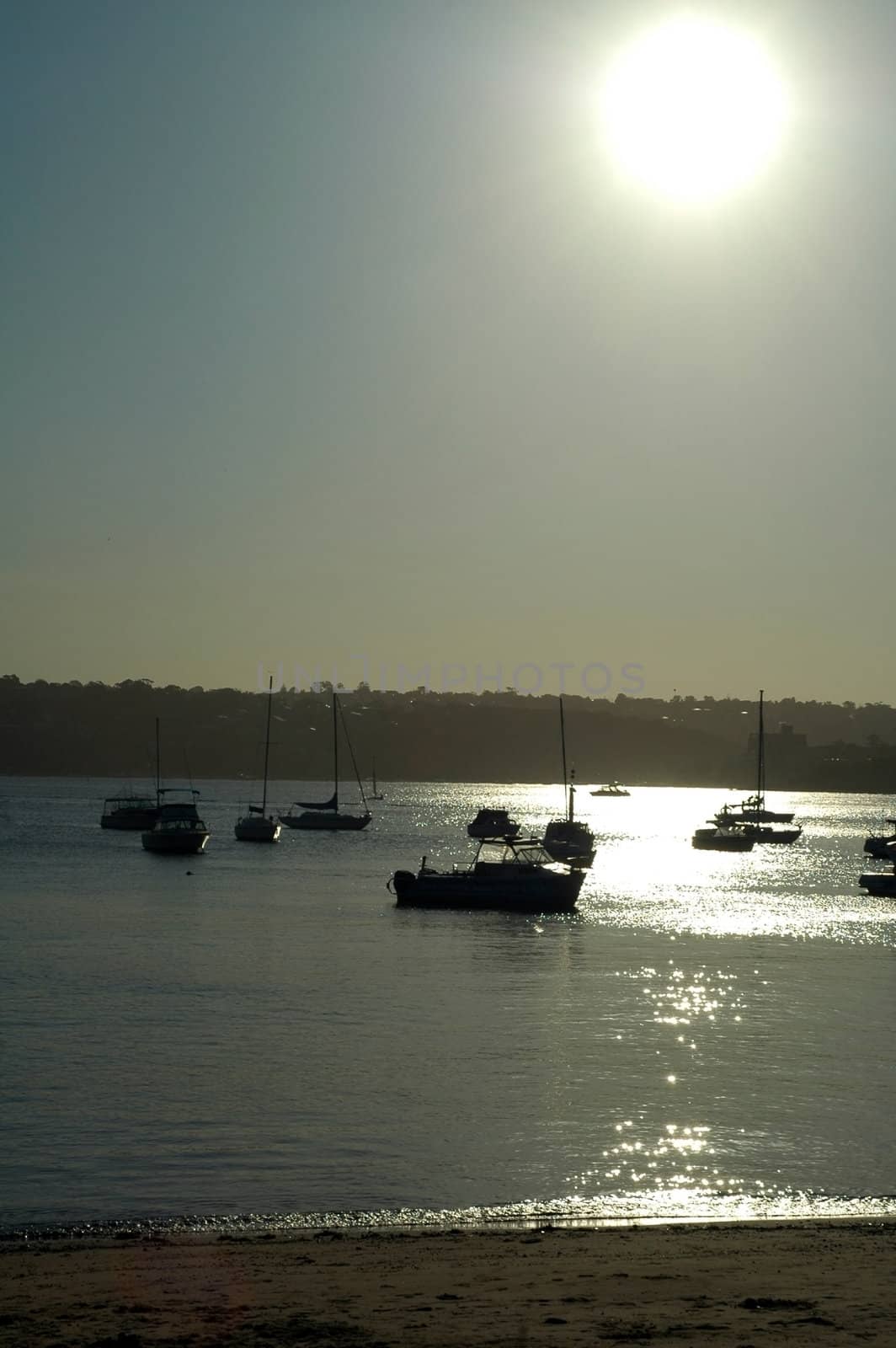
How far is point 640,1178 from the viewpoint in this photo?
18.4 m

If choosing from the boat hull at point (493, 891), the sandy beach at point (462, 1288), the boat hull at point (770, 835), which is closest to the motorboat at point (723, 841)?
the boat hull at point (770, 835)

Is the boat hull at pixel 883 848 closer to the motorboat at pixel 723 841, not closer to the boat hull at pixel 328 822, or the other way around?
the motorboat at pixel 723 841

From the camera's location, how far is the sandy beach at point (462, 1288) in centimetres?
1130

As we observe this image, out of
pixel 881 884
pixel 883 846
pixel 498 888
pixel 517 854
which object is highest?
pixel 517 854

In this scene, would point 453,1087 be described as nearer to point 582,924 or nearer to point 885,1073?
point 885,1073

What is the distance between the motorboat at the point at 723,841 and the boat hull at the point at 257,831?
105 feet

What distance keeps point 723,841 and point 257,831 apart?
1374 inches

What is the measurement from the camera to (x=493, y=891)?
5731 cm

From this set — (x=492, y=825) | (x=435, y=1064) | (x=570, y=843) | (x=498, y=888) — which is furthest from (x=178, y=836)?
(x=435, y=1064)

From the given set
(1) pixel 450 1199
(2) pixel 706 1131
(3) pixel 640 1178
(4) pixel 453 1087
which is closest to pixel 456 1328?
(1) pixel 450 1199

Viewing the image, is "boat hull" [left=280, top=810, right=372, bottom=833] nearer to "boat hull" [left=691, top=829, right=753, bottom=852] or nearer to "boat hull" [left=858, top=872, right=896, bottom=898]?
"boat hull" [left=691, top=829, right=753, bottom=852]

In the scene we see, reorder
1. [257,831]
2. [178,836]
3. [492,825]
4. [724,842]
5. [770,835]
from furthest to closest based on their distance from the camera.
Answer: [770,835]
[724,842]
[492,825]
[257,831]
[178,836]

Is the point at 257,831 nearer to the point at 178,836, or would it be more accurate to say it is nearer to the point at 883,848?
the point at 178,836

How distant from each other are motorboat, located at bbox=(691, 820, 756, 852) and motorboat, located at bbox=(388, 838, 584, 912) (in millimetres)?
52406
